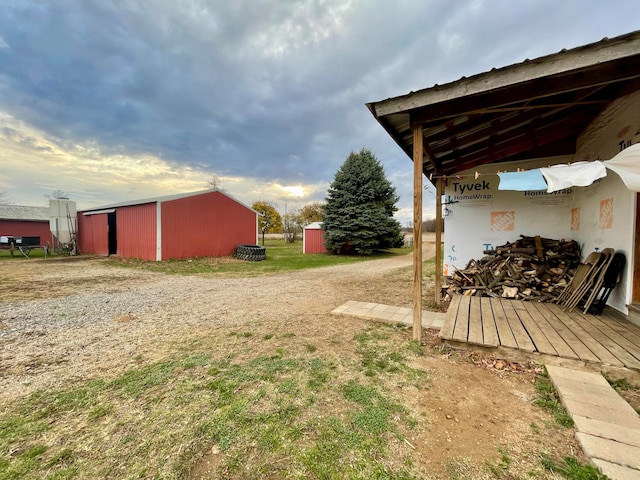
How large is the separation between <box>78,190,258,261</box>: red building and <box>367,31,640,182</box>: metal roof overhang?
1134 cm

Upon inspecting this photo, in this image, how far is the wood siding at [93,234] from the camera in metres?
13.9

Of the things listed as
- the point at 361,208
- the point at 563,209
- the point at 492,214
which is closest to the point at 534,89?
the point at 492,214

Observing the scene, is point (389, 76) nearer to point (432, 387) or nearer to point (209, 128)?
point (432, 387)

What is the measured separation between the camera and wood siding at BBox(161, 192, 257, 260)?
38.2ft

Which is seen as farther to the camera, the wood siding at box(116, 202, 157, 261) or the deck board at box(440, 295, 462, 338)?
the wood siding at box(116, 202, 157, 261)

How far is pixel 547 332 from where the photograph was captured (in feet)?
9.31

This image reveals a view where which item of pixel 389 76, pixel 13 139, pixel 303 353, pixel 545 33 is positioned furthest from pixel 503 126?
pixel 13 139

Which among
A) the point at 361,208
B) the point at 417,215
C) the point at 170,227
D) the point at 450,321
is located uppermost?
the point at 361,208

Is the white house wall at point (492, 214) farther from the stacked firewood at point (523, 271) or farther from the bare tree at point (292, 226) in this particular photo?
the bare tree at point (292, 226)

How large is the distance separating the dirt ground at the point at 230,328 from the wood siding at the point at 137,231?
15.0 ft

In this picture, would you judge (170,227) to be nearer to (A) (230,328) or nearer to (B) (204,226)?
(B) (204,226)

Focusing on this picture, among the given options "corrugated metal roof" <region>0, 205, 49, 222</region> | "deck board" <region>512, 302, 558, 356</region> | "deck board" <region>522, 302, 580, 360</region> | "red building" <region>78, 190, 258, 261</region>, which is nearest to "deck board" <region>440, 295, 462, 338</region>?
"deck board" <region>512, 302, 558, 356</region>

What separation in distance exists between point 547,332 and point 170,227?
1307cm

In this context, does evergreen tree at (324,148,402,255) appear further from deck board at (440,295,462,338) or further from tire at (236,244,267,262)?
deck board at (440,295,462,338)
